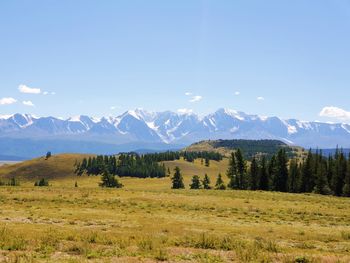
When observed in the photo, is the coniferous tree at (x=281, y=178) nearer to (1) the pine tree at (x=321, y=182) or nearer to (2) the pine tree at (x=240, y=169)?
(2) the pine tree at (x=240, y=169)

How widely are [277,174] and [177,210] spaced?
63.2 m

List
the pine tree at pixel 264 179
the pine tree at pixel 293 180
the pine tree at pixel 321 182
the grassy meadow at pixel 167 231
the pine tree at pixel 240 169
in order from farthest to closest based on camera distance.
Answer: the pine tree at pixel 240 169 → the pine tree at pixel 264 179 → the pine tree at pixel 293 180 → the pine tree at pixel 321 182 → the grassy meadow at pixel 167 231

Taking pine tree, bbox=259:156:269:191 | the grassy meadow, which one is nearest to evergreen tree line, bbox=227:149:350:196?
pine tree, bbox=259:156:269:191

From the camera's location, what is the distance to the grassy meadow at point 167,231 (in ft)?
61.6

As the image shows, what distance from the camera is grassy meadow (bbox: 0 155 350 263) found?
18.8 metres

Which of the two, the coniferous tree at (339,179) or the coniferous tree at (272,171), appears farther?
the coniferous tree at (272,171)

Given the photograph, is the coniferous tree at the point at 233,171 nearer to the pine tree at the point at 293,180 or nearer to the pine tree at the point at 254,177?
the pine tree at the point at 254,177

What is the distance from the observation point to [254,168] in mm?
108188

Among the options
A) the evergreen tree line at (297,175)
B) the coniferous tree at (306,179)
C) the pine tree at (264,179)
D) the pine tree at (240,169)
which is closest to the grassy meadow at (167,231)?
the evergreen tree line at (297,175)

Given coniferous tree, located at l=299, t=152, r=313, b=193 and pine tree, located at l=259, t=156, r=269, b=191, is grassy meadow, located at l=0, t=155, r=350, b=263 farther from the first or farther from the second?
pine tree, located at l=259, t=156, r=269, b=191

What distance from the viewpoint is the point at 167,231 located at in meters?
29.2

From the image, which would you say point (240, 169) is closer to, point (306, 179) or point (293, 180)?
point (293, 180)

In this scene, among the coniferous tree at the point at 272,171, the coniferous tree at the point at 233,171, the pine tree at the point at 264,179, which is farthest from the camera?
the coniferous tree at the point at 233,171

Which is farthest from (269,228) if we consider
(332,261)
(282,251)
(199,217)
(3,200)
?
(3,200)
